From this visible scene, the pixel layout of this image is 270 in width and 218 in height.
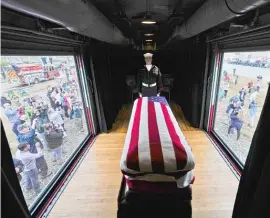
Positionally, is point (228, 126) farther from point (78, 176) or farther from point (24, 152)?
point (24, 152)

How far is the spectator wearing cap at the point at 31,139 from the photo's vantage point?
83.3 inches

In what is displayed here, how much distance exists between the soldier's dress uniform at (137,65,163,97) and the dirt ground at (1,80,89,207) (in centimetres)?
172

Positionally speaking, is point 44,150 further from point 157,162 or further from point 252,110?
point 252,110

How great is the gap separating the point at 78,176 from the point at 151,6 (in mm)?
2997

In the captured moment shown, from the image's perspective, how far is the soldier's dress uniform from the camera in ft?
15.5

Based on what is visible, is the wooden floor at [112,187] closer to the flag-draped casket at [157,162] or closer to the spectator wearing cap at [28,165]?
the spectator wearing cap at [28,165]

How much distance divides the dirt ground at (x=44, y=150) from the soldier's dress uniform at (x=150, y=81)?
5.63 ft

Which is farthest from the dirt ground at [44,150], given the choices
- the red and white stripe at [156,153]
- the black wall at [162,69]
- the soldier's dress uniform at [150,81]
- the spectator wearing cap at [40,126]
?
the soldier's dress uniform at [150,81]

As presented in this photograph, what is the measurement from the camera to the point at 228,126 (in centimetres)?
358

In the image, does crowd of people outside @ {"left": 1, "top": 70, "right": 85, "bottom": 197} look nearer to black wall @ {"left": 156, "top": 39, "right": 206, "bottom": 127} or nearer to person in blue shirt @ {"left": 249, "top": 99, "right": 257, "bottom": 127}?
black wall @ {"left": 156, "top": 39, "right": 206, "bottom": 127}

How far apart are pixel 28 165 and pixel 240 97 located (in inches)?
125

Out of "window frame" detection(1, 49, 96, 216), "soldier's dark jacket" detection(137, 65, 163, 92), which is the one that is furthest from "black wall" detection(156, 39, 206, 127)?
"window frame" detection(1, 49, 96, 216)

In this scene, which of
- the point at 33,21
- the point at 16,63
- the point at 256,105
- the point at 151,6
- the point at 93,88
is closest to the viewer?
the point at 33,21

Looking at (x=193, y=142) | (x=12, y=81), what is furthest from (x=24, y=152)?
(x=193, y=142)
